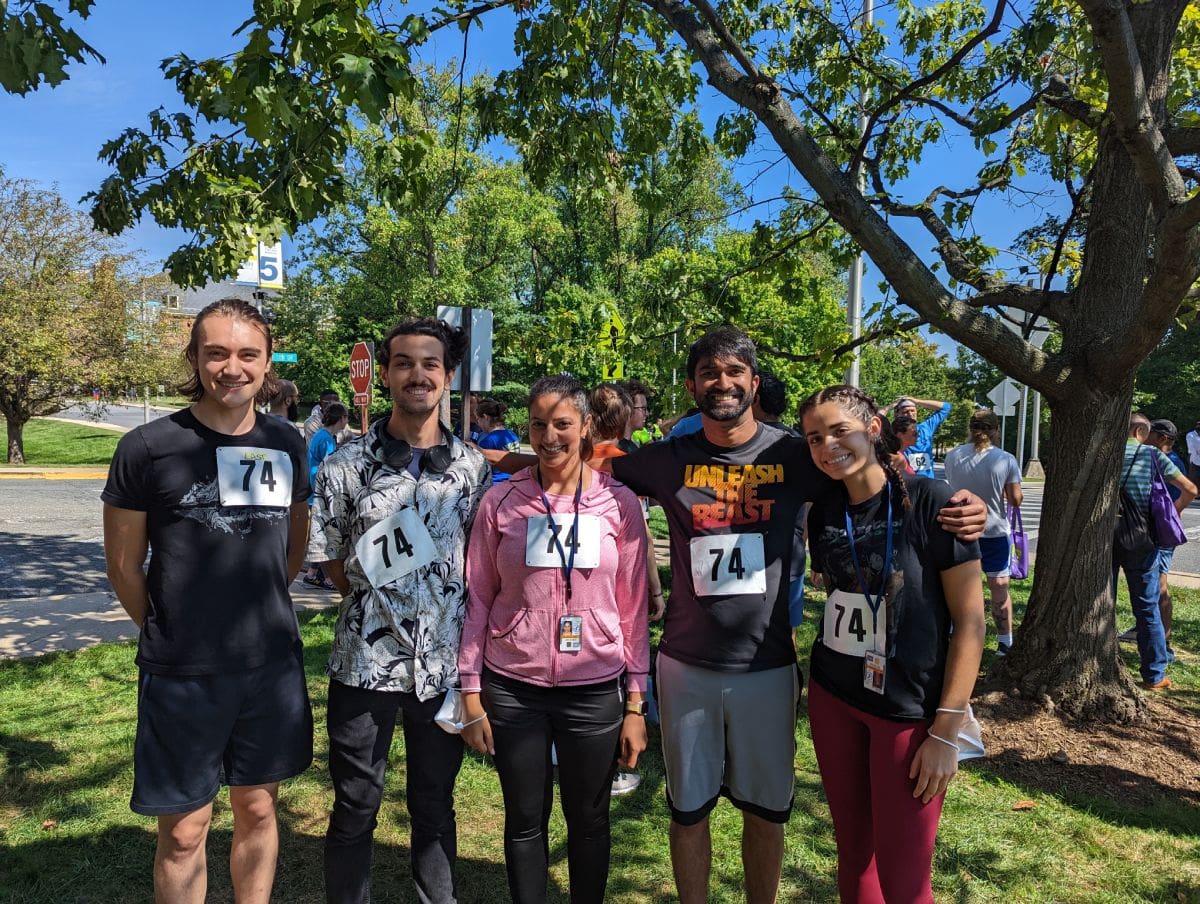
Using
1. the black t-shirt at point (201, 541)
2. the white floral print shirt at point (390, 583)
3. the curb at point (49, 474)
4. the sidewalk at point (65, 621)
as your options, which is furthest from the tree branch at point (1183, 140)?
the curb at point (49, 474)

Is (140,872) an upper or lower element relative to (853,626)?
lower

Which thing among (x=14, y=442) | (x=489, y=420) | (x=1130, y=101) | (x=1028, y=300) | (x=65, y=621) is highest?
(x=1130, y=101)

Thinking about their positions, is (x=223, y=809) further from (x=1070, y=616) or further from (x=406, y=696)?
(x=1070, y=616)

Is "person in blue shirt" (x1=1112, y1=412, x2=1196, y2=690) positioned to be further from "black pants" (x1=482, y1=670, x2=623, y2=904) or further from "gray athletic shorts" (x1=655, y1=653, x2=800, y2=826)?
"black pants" (x1=482, y1=670, x2=623, y2=904)

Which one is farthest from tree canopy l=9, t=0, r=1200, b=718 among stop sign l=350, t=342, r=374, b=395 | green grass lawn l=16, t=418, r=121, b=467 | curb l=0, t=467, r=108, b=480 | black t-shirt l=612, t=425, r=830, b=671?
green grass lawn l=16, t=418, r=121, b=467

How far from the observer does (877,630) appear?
226 cm

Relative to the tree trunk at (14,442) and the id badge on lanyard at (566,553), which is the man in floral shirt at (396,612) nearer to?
the id badge on lanyard at (566,553)

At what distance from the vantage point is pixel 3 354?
19.8 metres

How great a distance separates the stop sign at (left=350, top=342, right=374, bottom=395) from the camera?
895cm

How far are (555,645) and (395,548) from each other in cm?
60

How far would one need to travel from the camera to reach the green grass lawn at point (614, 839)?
A: 2965 millimetres

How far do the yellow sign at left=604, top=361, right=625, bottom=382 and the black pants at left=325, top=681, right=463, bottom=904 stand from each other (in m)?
3.92

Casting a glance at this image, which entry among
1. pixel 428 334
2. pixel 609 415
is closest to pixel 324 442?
pixel 609 415

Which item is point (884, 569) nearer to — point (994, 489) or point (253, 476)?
point (253, 476)
